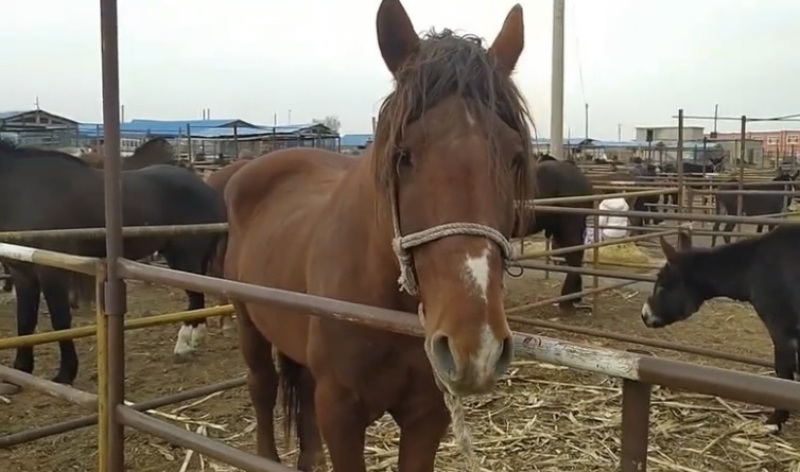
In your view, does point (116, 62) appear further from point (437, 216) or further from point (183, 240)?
point (183, 240)

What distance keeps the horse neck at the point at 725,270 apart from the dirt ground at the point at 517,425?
69 centimetres

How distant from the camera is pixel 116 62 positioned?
214 cm

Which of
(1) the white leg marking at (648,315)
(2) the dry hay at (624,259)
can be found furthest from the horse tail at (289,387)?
(2) the dry hay at (624,259)

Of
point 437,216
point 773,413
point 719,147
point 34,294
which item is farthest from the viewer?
point 719,147

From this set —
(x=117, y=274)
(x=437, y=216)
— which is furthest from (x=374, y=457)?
(x=437, y=216)

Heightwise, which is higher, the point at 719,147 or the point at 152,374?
the point at 719,147

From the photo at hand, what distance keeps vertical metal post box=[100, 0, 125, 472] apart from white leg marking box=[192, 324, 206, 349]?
3.52 m

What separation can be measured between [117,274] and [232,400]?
2.54 metres

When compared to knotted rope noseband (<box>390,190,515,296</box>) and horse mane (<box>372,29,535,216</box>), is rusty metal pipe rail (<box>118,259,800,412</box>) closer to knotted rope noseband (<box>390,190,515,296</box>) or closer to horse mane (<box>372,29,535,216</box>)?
knotted rope noseband (<box>390,190,515,296</box>)

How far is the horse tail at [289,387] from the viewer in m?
3.33

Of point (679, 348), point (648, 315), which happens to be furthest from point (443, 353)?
point (648, 315)

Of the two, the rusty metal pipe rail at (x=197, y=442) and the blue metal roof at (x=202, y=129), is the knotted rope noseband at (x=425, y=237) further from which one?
the blue metal roof at (x=202, y=129)

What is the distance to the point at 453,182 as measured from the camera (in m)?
1.40

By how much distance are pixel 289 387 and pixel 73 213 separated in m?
2.88
